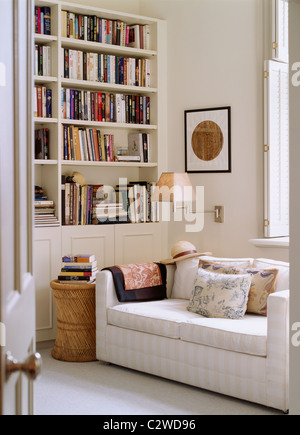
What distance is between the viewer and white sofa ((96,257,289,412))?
3.64 m

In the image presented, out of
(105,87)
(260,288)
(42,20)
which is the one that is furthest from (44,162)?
(260,288)

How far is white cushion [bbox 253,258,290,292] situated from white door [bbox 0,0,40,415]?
2.84 meters

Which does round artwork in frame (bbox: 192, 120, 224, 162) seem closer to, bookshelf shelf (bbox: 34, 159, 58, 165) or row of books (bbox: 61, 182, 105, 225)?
row of books (bbox: 61, 182, 105, 225)

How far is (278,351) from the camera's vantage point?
3623 mm

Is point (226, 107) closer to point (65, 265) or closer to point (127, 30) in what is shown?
point (127, 30)

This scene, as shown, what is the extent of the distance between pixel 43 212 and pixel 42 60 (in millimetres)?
1238

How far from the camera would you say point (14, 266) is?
1.36 metres

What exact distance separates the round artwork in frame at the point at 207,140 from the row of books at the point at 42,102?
125 centimetres

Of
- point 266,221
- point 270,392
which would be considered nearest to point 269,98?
point 266,221

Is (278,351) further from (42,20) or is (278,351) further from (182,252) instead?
(42,20)

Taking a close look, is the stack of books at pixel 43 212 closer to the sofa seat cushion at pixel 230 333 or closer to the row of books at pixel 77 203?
the row of books at pixel 77 203

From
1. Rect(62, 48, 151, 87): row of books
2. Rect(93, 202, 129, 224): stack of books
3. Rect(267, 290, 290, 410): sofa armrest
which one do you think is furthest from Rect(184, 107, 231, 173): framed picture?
Rect(267, 290, 290, 410): sofa armrest

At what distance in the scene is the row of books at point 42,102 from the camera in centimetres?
509
